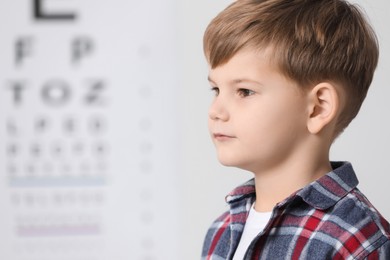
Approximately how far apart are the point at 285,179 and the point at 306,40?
199mm

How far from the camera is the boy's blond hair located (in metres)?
1.13

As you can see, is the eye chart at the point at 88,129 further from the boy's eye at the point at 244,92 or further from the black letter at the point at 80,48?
the boy's eye at the point at 244,92

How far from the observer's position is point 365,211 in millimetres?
1122

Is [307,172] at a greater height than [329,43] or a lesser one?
lesser

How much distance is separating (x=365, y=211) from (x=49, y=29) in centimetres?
143

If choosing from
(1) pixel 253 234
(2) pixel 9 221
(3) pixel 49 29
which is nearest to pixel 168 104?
(3) pixel 49 29

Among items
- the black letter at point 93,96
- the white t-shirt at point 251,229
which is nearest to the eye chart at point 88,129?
the black letter at point 93,96

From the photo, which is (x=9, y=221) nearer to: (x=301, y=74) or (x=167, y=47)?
(x=167, y=47)

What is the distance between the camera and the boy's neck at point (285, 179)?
1162 millimetres

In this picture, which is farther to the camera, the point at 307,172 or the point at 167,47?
the point at 167,47

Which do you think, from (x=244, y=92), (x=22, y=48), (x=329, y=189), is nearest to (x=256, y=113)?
(x=244, y=92)

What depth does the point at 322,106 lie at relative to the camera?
115cm

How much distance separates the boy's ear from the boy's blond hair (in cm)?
1

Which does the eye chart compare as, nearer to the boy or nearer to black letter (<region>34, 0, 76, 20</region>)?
black letter (<region>34, 0, 76, 20</region>)
